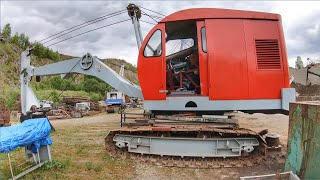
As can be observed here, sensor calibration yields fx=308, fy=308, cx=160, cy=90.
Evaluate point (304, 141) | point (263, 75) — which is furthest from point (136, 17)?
point (304, 141)

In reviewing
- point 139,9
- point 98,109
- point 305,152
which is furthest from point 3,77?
point 305,152

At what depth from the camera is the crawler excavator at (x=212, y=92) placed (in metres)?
7.04

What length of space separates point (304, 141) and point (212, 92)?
91.4 inches

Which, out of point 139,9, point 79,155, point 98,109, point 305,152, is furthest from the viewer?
point 98,109

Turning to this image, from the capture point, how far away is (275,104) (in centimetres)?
715

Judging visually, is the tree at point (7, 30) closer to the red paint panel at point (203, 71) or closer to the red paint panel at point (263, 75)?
the red paint panel at point (203, 71)

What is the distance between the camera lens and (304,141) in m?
5.36

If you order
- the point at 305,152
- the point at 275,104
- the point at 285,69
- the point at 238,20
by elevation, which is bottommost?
the point at 305,152

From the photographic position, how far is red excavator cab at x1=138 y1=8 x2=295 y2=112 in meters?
7.06

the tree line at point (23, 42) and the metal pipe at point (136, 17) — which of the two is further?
the tree line at point (23, 42)

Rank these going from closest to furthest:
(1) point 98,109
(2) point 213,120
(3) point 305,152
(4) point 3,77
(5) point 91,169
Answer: (3) point 305,152, (5) point 91,169, (2) point 213,120, (1) point 98,109, (4) point 3,77

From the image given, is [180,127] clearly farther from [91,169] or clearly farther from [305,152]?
[305,152]

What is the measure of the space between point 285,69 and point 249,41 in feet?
3.43

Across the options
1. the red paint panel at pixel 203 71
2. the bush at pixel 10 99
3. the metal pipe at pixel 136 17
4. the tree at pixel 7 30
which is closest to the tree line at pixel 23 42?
the tree at pixel 7 30
